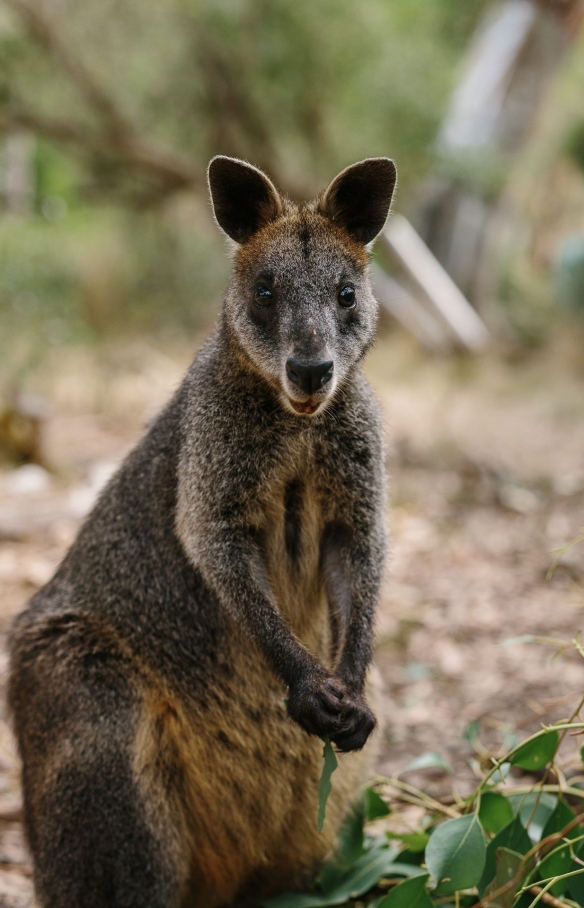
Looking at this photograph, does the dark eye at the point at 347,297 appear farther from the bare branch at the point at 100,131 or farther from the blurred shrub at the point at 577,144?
the blurred shrub at the point at 577,144

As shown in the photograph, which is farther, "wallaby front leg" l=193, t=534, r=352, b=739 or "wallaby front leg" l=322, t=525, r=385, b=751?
"wallaby front leg" l=322, t=525, r=385, b=751

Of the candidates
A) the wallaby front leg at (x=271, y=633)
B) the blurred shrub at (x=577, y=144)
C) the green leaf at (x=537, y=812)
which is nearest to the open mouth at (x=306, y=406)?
the wallaby front leg at (x=271, y=633)

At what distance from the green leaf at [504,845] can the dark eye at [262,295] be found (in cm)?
184

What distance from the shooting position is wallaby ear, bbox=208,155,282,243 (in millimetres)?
3107

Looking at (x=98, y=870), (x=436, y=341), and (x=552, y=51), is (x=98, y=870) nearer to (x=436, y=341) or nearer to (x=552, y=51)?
(x=436, y=341)

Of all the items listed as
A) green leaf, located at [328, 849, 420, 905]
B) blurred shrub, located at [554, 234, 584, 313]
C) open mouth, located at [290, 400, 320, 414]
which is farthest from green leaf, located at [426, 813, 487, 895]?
blurred shrub, located at [554, 234, 584, 313]

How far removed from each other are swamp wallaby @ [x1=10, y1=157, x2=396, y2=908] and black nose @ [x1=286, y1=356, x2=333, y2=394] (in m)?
0.08

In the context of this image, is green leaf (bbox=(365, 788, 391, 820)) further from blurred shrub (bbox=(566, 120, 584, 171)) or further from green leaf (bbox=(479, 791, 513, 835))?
blurred shrub (bbox=(566, 120, 584, 171))

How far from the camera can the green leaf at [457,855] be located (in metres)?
2.74

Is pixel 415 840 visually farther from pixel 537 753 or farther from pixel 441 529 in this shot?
pixel 441 529

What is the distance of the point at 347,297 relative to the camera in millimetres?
3119

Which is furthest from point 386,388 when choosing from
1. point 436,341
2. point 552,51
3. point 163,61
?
point 552,51

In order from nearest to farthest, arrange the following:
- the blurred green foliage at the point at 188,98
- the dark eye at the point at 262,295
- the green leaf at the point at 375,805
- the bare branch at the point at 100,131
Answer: the dark eye at the point at 262,295, the green leaf at the point at 375,805, the bare branch at the point at 100,131, the blurred green foliage at the point at 188,98

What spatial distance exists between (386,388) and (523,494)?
389 cm
